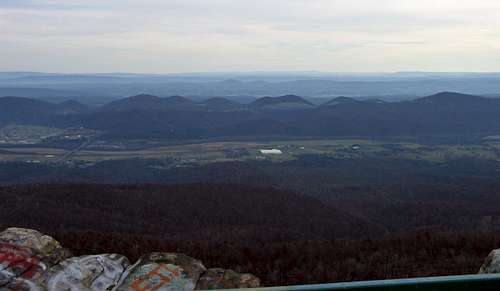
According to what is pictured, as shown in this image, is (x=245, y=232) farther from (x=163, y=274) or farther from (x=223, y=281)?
(x=163, y=274)

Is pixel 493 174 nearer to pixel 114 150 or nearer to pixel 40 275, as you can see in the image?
pixel 114 150

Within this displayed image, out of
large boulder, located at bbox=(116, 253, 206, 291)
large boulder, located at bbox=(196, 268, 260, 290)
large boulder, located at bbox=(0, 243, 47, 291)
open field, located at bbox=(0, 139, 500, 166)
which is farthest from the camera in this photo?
open field, located at bbox=(0, 139, 500, 166)

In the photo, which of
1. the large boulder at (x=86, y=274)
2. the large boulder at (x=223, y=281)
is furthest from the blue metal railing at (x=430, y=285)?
the large boulder at (x=86, y=274)

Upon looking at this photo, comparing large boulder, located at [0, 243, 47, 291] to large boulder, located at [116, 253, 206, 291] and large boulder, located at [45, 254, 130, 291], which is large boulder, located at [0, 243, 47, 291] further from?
large boulder, located at [116, 253, 206, 291]

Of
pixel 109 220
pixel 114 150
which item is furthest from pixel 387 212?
pixel 114 150

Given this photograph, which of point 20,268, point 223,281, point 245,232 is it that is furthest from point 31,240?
point 245,232

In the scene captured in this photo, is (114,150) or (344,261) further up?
(344,261)

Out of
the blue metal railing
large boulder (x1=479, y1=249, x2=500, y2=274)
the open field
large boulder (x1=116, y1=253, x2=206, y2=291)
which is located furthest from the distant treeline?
the open field
